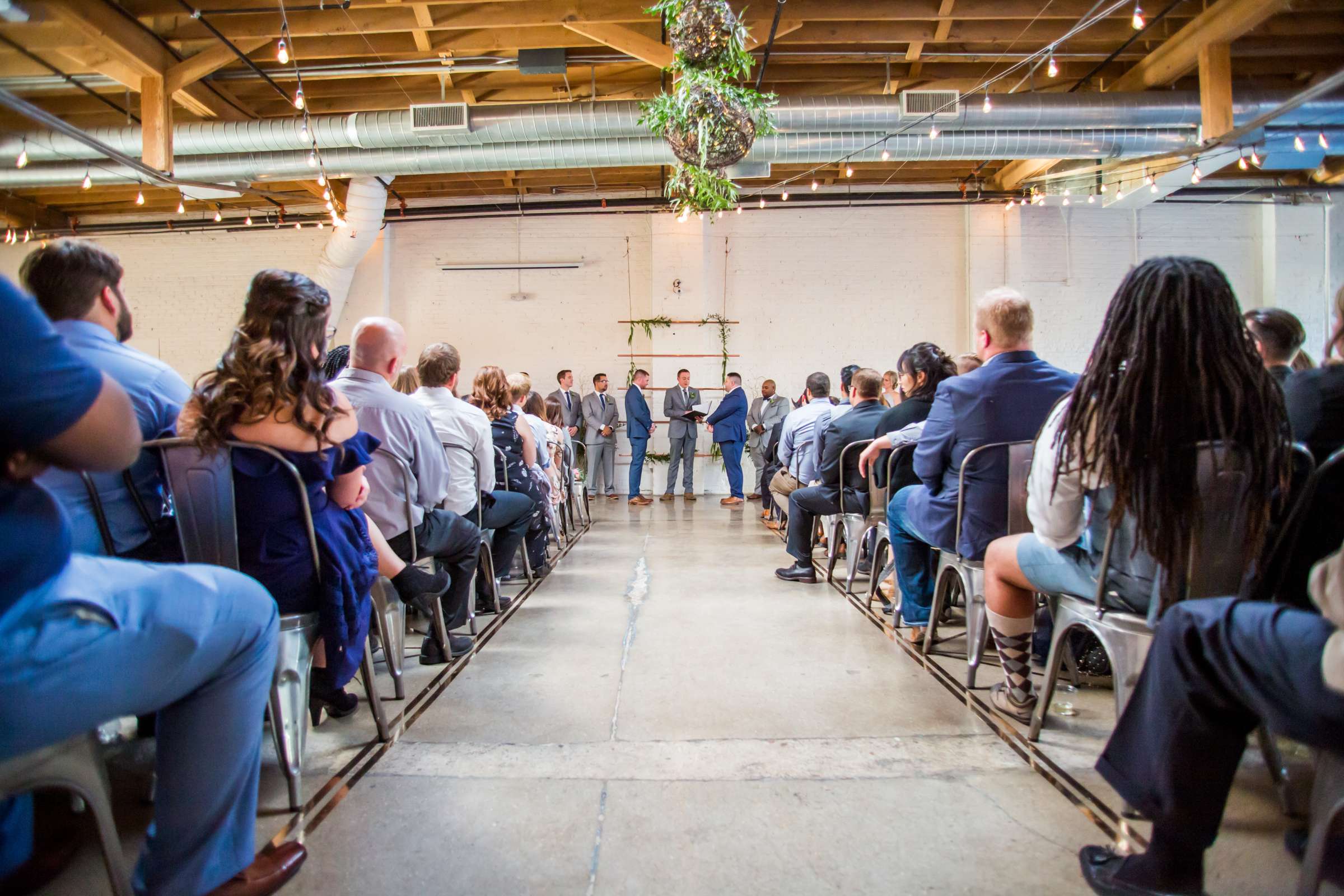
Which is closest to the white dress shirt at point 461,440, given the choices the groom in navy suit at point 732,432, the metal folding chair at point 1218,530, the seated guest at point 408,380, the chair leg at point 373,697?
the seated guest at point 408,380

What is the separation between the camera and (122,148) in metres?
5.96

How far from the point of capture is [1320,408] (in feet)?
5.50

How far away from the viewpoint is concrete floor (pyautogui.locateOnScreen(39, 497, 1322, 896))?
4.16ft

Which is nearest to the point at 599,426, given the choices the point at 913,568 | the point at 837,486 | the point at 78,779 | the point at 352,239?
the point at 352,239

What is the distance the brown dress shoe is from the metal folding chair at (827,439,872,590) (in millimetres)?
2573

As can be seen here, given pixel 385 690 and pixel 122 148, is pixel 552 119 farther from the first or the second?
pixel 385 690

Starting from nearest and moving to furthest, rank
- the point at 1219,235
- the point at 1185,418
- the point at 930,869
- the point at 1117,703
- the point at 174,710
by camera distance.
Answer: the point at 174,710 → the point at 930,869 → the point at 1185,418 → the point at 1117,703 → the point at 1219,235

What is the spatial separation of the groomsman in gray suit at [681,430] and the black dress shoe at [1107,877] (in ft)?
24.1

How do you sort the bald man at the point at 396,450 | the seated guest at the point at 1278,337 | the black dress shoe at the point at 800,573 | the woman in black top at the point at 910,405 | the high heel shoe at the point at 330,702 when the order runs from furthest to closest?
the black dress shoe at the point at 800,573 < the woman in black top at the point at 910,405 < the seated guest at the point at 1278,337 < the bald man at the point at 396,450 < the high heel shoe at the point at 330,702

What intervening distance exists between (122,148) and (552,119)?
3.46 meters

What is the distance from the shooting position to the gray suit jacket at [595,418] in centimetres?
877

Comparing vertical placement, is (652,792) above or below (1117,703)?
below

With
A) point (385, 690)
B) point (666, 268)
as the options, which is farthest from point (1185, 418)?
point (666, 268)

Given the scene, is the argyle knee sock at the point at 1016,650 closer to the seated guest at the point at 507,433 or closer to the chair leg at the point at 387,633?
the chair leg at the point at 387,633
